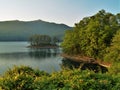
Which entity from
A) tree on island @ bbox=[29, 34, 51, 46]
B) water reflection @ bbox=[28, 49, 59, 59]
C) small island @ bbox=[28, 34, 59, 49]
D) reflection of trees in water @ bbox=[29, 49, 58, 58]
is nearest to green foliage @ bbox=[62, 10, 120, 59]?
water reflection @ bbox=[28, 49, 59, 59]

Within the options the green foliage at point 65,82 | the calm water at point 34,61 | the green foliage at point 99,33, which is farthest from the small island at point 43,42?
the green foliage at point 65,82

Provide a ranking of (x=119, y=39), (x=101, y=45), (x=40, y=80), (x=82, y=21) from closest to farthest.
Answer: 1. (x=40, y=80)
2. (x=119, y=39)
3. (x=101, y=45)
4. (x=82, y=21)

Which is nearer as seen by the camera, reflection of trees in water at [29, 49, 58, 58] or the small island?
reflection of trees in water at [29, 49, 58, 58]

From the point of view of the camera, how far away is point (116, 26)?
7512 centimetres

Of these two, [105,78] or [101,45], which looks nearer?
[105,78]

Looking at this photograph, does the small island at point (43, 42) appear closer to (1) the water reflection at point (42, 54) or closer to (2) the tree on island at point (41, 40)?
(2) the tree on island at point (41, 40)

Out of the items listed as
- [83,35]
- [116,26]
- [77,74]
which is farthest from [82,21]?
[77,74]

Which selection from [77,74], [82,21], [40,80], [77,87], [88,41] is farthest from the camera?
[82,21]

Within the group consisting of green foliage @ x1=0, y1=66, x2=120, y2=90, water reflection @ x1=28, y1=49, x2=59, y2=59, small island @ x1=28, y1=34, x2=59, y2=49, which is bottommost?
water reflection @ x1=28, y1=49, x2=59, y2=59

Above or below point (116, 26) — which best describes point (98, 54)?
below

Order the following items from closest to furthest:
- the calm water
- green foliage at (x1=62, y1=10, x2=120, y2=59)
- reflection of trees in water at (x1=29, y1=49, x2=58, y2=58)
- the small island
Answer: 1. the calm water
2. green foliage at (x1=62, y1=10, x2=120, y2=59)
3. reflection of trees in water at (x1=29, y1=49, x2=58, y2=58)
4. the small island

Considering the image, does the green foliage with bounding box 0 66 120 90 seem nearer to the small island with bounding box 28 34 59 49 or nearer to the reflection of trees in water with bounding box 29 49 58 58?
the reflection of trees in water with bounding box 29 49 58 58

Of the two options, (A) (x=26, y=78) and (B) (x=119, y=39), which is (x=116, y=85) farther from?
(B) (x=119, y=39)

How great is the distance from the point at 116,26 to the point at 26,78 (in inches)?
2578
